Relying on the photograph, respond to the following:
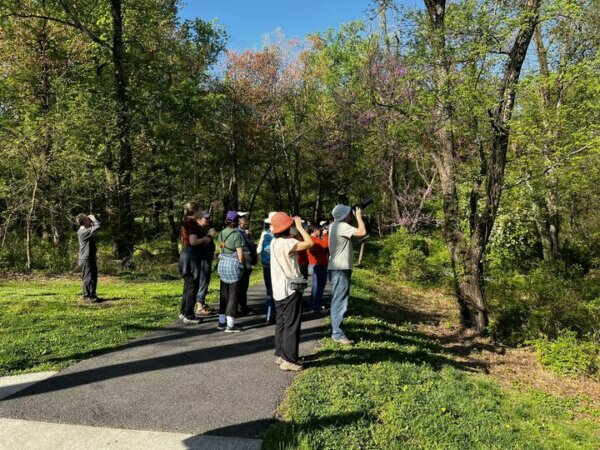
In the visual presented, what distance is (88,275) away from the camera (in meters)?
8.88

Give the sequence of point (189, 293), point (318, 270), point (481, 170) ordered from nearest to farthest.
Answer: point (189, 293)
point (318, 270)
point (481, 170)

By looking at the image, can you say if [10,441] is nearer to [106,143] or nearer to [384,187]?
[106,143]

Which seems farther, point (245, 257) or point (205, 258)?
point (205, 258)

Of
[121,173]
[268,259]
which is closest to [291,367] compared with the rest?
[268,259]

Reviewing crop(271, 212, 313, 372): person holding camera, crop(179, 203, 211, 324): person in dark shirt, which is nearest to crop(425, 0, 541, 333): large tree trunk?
crop(271, 212, 313, 372): person holding camera

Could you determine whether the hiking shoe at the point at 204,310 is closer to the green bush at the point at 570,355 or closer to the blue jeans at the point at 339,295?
the blue jeans at the point at 339,295

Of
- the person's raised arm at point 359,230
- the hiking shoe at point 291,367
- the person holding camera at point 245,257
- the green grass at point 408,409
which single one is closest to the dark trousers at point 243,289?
the person holding camera at point 245,257

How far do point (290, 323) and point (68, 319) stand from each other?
4.49 metres

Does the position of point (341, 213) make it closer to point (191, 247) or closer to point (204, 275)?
point (191, 247)

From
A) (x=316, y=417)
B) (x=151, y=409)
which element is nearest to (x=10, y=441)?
(x=151, y=409)

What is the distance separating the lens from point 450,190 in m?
9.77

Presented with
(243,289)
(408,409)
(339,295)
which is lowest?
(408,409)

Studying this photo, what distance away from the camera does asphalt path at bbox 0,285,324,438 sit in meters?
3.90

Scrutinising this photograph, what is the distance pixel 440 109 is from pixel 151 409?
7.88 metres
